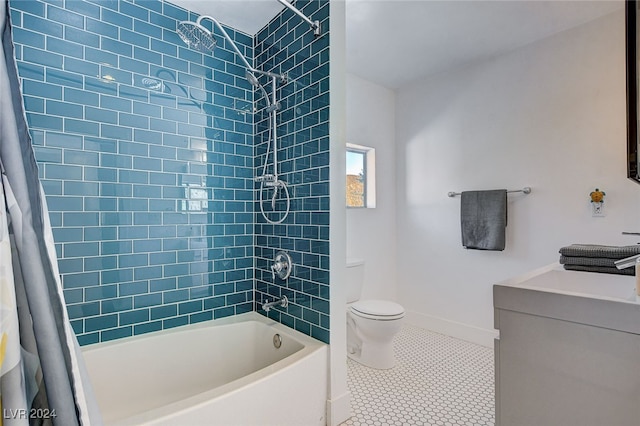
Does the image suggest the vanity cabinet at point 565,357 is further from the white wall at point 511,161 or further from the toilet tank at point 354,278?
the toilet tank at point 354,278

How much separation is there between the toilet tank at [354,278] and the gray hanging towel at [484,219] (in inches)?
39.3

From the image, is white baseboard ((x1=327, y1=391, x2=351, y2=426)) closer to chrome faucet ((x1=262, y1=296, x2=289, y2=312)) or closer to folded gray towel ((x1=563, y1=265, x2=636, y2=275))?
chrome faucet ((x1=262, y1=296, x2=289, y2=312))

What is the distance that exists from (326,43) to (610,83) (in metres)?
2.03

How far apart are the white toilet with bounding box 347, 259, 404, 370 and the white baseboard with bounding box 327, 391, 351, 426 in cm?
64

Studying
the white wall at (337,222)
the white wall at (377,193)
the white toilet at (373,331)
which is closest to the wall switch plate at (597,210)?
the white toilet at (373,331)

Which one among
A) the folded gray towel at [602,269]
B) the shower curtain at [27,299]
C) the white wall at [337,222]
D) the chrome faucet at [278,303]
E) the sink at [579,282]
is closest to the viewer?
the shower curtain at [27,299]

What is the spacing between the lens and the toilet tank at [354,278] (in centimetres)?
279

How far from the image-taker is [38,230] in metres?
0.77

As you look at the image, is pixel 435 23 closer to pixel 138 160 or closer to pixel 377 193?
pixel 377 193

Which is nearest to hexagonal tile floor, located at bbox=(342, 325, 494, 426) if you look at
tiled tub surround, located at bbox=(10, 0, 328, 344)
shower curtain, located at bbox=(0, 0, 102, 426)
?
tiled tub surround, located at bbox=(10, 0, 328, 344)

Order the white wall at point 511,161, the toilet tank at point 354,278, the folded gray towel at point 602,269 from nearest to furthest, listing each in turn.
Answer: the folded gray towel at point 602,269, the white wall at point 511,161, the toilet tank at point 354,278

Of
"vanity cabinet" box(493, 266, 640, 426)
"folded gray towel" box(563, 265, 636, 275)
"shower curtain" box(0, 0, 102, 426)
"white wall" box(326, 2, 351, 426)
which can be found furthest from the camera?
"white wall" box(326, 2, 351, 426)

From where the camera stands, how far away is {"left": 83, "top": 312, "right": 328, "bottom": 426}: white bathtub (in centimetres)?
137

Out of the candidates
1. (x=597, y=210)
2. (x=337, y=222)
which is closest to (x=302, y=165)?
(x=337, y=222)
